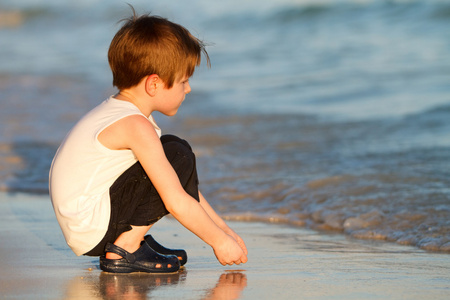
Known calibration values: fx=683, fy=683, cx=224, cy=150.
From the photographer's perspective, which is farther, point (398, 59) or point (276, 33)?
point (276, 33)

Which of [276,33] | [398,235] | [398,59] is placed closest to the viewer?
[398,235]

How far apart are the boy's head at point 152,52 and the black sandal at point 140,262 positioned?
1.94 ft

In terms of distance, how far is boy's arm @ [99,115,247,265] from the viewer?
89.7 inches

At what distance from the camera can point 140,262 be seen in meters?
2.44

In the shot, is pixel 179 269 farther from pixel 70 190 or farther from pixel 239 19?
pixel 239 19

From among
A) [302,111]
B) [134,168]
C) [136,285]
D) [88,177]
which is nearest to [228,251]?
[136,285]

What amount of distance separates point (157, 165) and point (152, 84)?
0.32 m

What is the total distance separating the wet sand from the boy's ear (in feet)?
2.15

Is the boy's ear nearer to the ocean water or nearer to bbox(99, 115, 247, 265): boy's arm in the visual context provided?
bbox(99, 115, 247, 265): boy's arm

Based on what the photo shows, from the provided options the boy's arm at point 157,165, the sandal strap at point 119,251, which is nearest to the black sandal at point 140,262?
the sandal strap at point 119,251

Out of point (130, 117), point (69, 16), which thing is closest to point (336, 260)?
point (130, 117)

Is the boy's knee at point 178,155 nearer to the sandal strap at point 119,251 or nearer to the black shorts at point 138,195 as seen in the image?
the black shorts at point 138,195

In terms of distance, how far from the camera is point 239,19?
16.2m

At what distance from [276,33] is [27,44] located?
5.68 meters
